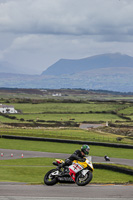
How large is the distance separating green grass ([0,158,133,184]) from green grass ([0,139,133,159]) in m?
9.76

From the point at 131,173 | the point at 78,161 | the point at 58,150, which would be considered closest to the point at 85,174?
the point at 78,161

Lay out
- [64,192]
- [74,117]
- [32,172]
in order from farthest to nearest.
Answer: [74,117] < [32,172] < [64,192]

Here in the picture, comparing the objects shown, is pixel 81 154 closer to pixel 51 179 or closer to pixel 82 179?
pixel 82 179

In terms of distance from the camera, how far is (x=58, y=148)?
52.9 meters

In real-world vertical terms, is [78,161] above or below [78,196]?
above

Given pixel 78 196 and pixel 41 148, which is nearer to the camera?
pixel 78 196

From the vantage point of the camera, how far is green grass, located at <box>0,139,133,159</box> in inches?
1921

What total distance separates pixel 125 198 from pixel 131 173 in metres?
15.5

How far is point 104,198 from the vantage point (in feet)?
55.7

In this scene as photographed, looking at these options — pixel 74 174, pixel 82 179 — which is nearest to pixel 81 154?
pixel 74 174

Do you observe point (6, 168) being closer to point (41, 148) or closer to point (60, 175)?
point (60, 175)

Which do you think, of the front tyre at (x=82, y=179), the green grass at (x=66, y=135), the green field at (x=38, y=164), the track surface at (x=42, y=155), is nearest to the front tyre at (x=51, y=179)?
the front tyre at (x=82, y=179)

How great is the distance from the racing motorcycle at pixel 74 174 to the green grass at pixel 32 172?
21.1 ft

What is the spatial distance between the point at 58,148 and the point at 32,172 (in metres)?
20.8
